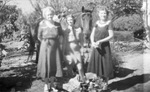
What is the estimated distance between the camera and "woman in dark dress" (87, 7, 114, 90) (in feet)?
11.6

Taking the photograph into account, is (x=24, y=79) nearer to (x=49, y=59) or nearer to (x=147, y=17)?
(x=49, y=59)

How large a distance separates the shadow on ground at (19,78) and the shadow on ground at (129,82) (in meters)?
1.55

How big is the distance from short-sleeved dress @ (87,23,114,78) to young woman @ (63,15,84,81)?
251 millimetres

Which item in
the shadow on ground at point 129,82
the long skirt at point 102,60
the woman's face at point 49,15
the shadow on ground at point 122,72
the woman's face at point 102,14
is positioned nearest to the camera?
the woman's face at point 49,15

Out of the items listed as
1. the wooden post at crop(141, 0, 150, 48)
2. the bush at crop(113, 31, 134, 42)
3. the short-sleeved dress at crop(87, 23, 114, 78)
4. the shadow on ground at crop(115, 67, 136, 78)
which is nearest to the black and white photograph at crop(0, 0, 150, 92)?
the short-sleeved dress at crop(87, 23, 114, 78)

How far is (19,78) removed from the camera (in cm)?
391

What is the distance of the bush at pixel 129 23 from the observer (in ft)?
15.5

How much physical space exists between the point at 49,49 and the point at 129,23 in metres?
2.50

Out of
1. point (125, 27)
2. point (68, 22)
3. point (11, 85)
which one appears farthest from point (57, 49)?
point (125, 27)

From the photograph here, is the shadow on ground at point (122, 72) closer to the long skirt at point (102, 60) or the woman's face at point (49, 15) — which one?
the long skirt at point (102, 60)

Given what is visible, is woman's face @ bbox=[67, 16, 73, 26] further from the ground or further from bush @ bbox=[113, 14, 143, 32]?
bush @ bbox=[113, 14, 143, 32]

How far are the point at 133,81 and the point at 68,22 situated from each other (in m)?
1.96

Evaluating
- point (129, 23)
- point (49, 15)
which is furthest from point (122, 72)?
point (49, 15)

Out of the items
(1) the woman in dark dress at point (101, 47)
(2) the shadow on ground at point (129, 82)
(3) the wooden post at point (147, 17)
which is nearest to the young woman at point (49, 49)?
(1) the woman in dark dress at point (101, 47)
